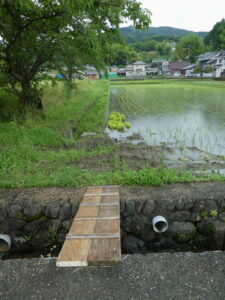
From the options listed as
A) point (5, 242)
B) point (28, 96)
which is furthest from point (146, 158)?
point (28, 96)

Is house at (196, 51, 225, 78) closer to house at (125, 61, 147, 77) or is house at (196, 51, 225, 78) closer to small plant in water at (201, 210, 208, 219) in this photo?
house at (125, 61, 147, 77)

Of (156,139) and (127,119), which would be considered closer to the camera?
(156,139)

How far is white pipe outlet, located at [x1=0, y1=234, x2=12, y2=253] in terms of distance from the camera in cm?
317

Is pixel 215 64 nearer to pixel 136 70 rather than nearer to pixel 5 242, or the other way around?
pixel 136 70

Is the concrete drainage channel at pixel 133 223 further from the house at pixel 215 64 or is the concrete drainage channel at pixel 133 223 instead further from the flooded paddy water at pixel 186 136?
the house at pixel 215 64

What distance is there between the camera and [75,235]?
2.45 m

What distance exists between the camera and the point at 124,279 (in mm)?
2002

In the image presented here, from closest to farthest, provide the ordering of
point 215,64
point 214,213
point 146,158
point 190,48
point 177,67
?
1. point 214,213
2. point 146,158
3. point 215,64
4. point 177,67
5. point 190,48

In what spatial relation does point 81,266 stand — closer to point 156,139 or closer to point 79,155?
point 79,155

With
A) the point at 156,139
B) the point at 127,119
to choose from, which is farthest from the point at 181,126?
the point at 127,119

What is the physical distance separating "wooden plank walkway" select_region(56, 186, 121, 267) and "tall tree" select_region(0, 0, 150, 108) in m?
3.21

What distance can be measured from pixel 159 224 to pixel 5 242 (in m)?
2.37

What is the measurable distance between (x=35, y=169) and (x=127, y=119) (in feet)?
25.9

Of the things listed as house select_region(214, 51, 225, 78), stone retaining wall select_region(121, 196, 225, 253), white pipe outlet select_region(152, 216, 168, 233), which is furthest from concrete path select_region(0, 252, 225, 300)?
house select_region(214, 51, 225, 78)
